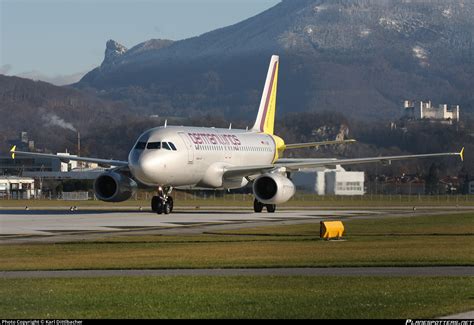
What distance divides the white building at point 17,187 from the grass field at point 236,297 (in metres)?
86.4

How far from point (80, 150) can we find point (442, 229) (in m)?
105

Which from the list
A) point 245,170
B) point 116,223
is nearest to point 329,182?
point 245,170

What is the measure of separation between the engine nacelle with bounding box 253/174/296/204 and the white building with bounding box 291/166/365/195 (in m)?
42.9

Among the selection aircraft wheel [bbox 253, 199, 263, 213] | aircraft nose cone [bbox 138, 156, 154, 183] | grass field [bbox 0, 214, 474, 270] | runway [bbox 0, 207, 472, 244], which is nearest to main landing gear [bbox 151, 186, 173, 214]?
runway [bbox 0, 207, 472, 244]

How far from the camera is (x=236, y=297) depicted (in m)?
24.1

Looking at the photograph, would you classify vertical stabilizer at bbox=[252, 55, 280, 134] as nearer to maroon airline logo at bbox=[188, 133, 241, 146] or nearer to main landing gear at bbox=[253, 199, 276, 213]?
maroon airline logo at bbox=[188, 133, 241, 146]

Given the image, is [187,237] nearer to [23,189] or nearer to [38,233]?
[38,233]

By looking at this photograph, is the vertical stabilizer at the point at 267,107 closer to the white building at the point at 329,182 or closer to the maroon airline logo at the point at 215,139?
the maroon airline logo at the point at 215,139

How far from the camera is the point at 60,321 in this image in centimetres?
1972

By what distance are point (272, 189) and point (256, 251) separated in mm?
28499

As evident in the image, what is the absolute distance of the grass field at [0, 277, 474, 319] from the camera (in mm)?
21781

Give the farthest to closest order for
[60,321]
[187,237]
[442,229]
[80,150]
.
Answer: [80,150] < [442,229] < [187,237] < [60,321]

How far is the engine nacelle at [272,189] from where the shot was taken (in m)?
64.5

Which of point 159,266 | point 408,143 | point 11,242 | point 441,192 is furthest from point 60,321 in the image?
point 408,143
